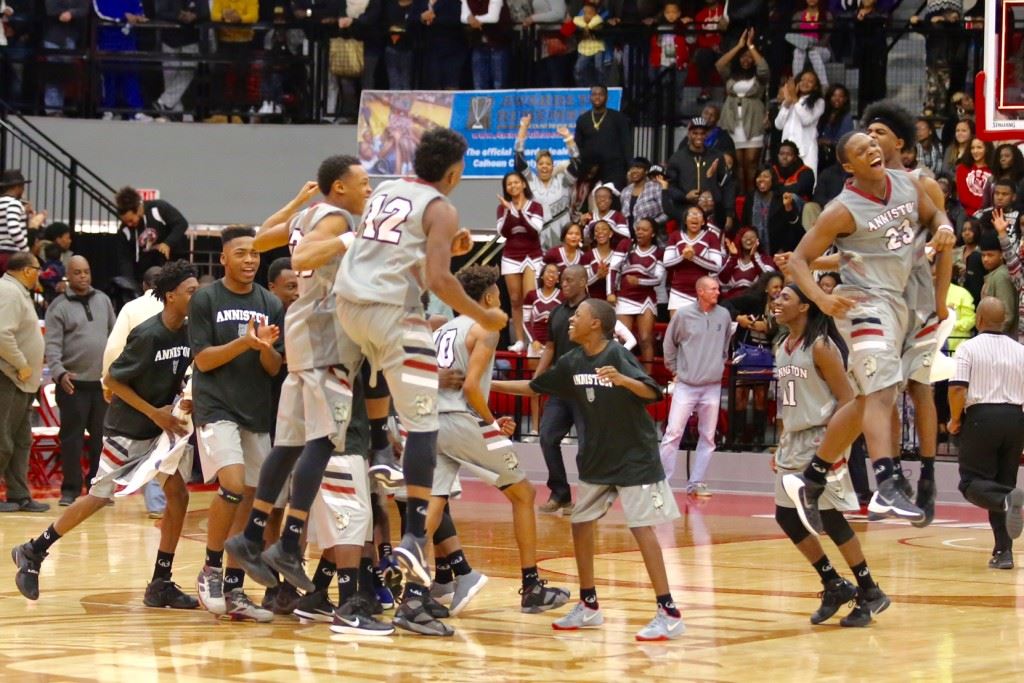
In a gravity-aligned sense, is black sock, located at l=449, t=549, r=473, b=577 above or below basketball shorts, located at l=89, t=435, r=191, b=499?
below

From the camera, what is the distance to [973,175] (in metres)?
18.3

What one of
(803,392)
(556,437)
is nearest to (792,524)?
(803,392)

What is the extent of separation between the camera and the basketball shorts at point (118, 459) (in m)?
10.2

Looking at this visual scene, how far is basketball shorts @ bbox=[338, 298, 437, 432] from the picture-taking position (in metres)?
8.64

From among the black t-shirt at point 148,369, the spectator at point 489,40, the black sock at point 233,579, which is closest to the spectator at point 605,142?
the spectator at point 489,40

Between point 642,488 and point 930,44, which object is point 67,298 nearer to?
point 642,488

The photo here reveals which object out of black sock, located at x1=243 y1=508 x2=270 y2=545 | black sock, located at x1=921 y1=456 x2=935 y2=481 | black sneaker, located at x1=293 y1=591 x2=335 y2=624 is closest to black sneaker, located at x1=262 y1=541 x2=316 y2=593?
black sock, located at x1=243 y1=508 x2=270 y2=545

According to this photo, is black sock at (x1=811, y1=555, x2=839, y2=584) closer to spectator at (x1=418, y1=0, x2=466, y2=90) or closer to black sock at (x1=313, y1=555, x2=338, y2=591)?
black sock at (x1=313, y1=555, x2=338, y2=591)

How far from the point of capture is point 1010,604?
33.8ft

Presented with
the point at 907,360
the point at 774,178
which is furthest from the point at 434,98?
the point at 907,360

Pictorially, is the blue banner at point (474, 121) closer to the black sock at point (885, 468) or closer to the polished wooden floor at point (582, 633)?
the polished wooden floor at point (582, 633)

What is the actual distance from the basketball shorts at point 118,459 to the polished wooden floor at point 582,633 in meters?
0.66

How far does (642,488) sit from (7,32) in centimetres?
1727

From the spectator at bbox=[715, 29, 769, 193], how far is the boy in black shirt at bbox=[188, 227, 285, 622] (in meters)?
12.0
